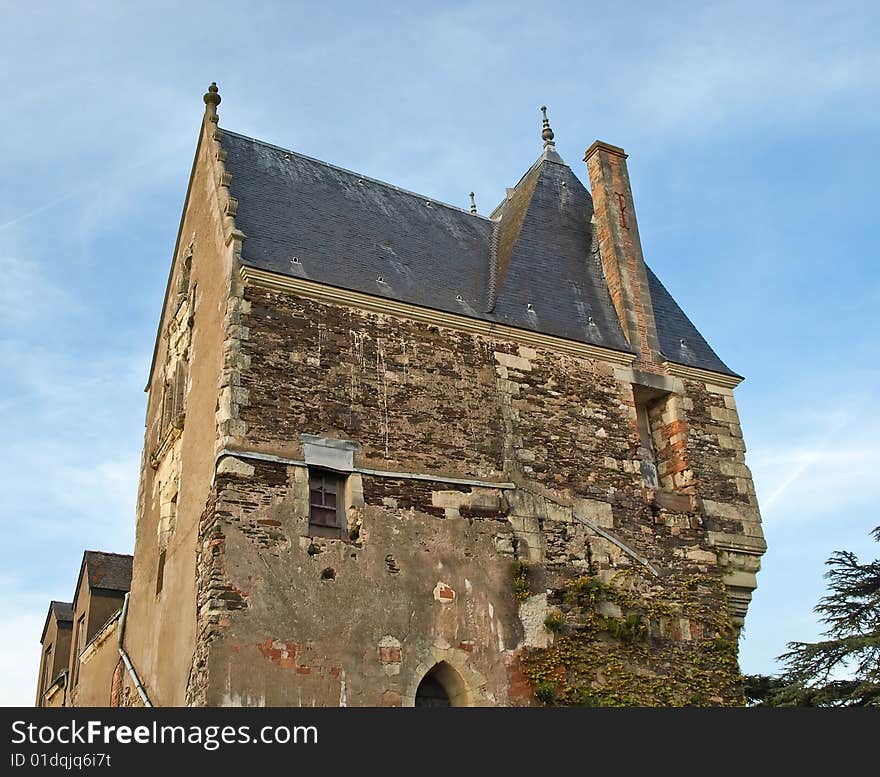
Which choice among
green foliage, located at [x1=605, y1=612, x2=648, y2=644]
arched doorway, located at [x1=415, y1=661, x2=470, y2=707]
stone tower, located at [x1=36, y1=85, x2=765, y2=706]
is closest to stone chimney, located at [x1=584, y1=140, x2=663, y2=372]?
stone tower, located at [x1=36, y1=85, x2=765, y2=706]

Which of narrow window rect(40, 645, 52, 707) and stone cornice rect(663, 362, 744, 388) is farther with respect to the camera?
narrow window rect(40, 645, 52, 707)

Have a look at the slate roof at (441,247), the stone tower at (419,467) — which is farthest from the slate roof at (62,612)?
the slate roof at (441,247)

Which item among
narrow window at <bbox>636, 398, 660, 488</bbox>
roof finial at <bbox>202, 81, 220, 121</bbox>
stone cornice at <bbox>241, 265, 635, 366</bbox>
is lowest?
narrow window at <bbox>636, 398, 660, 488</bbox>

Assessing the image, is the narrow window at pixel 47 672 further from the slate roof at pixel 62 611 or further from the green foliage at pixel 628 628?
the green foliage at pixel 628 628

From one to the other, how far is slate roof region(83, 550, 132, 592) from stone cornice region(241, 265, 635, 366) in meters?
9.01

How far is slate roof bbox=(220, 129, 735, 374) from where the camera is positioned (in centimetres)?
1391

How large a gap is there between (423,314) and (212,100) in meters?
4.94

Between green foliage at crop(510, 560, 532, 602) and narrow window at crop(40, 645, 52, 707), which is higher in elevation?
narrow window at crop(40, 645, 52, 707)

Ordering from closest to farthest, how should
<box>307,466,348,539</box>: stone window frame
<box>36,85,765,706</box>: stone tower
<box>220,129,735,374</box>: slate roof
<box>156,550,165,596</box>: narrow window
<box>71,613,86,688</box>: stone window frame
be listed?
<box>36,85,765,706</box>: stone tower → <box>307,466,348,539</box>: stone window frame → <box>156,550,165,596</box>: narrow window → <box>220,129,735,374</box>: slate roof → <box>71,613,86,688</box>: stone window frame

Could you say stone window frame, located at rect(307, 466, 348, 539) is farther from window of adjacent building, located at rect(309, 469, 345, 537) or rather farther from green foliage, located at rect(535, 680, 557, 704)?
green foliage, located at rect(535, 680, 557, 704)

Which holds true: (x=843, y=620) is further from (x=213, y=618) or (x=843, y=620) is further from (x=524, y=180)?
(x=524, y=180)

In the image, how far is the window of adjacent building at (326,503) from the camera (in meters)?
11.9

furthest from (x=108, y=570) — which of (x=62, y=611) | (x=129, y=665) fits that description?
(x=129, y=665)

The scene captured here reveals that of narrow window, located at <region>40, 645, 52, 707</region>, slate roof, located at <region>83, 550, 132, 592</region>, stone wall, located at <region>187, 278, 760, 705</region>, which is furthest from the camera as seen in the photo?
narrow window, located at <region>40, 645, 52, 707</region>
